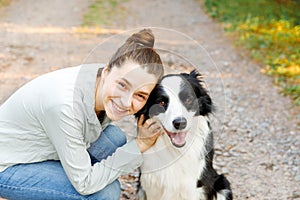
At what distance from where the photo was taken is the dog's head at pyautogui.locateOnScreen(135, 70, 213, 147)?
2.43 meters

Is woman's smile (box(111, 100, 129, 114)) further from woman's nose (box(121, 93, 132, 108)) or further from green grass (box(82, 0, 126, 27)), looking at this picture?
green grass (box(82, 0, 126, 27))

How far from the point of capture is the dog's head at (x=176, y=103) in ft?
7.97

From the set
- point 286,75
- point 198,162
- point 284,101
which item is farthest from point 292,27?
point 198,162

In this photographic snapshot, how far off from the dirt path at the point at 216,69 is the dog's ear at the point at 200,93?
12 cm

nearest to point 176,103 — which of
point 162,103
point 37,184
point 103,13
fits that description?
point 162,103

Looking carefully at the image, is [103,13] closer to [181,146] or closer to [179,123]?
[181,146]

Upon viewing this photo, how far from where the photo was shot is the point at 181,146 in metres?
2.61

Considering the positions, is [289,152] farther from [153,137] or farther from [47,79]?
[47,79]

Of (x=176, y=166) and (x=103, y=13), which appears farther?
(x=103, y=13)

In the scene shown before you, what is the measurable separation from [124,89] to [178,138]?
0.43m

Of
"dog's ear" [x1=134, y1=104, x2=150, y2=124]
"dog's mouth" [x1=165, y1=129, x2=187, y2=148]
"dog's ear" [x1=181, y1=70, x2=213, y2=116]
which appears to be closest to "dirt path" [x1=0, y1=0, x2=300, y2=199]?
"dog's ear" [x1=181, y1=70, x2=213, y2=116]

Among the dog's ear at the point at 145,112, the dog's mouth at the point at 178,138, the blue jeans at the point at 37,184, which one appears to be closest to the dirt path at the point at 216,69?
the dog's ear at the point at 145,112

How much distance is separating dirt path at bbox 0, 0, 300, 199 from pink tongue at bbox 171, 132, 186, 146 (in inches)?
13.3

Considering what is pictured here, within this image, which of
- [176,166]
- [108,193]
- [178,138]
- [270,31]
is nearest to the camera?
[178,138]
